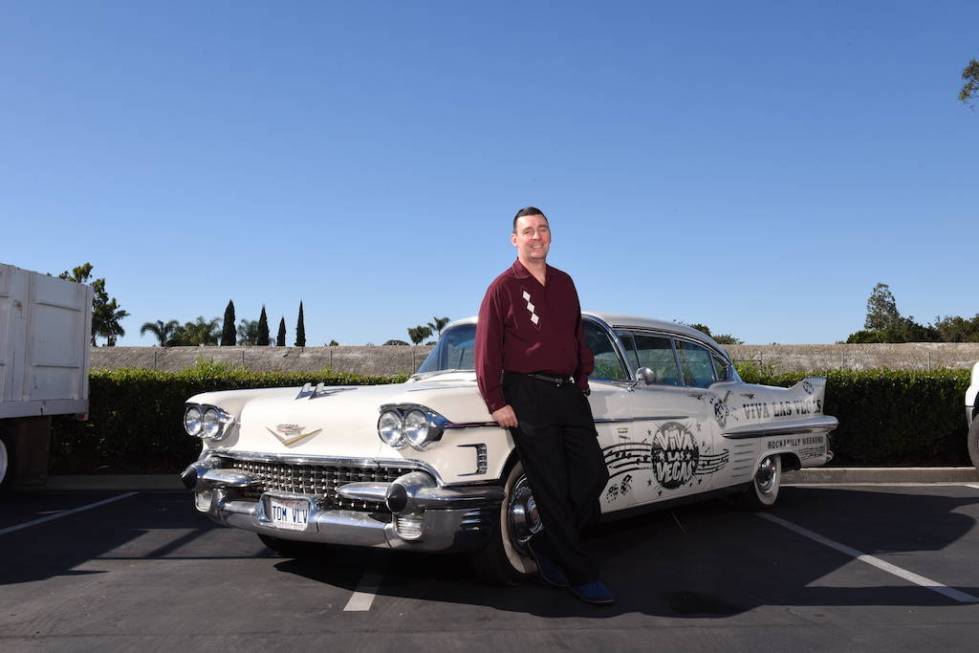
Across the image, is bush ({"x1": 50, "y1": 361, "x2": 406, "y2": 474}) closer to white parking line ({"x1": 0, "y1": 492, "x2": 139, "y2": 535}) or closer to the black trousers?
white parking line ({"x1": 0, "y1": 492, "x2": 139, "y2": 535})

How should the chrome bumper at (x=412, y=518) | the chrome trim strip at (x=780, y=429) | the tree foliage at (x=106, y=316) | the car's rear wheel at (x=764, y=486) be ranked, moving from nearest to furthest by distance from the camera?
the chrome bumper at (x=412, y=518) < the chrome trim strip at (x=780, y=429) < the car's rear wheel at (x=764, y=486) < the tree foliage at (x=106, y=316)

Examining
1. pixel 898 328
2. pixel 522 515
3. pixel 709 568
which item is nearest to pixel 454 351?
pixel 522 515

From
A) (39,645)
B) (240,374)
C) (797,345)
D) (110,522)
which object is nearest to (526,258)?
(39,645)

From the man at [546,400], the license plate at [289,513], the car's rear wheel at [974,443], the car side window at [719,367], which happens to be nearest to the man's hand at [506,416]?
the man at [546,400]

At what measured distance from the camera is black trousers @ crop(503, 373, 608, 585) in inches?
161

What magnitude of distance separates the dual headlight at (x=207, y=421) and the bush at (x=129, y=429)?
17.9 ft

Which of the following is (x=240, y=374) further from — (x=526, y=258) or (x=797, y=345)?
(x=797, y=345)

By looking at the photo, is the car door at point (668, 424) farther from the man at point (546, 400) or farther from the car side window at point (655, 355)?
the man at point (546, 400)

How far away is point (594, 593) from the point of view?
4.12 metres

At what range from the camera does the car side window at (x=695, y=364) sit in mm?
6105

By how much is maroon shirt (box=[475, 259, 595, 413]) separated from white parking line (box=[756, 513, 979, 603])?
2.27 meters

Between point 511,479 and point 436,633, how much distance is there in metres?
0.88

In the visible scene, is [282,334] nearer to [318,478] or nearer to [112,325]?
[112,325]

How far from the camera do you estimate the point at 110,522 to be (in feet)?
22.1
